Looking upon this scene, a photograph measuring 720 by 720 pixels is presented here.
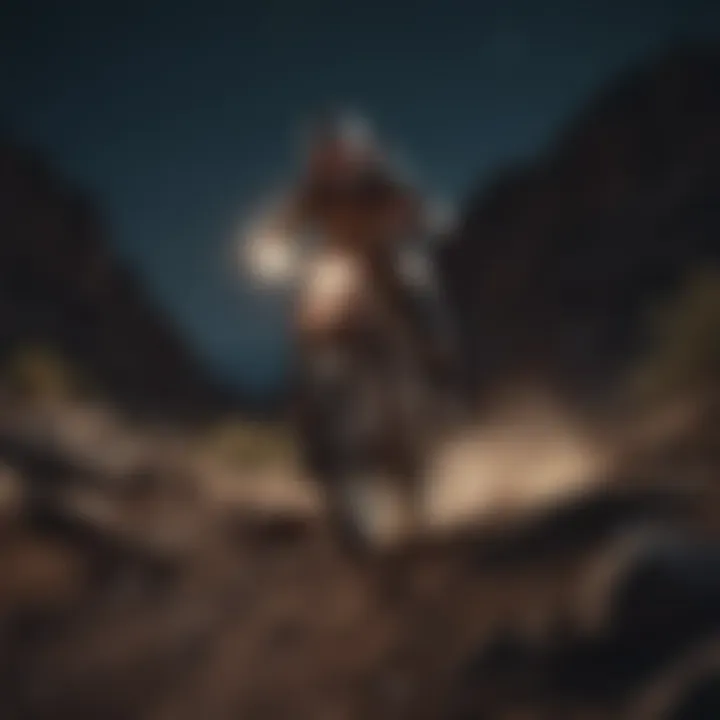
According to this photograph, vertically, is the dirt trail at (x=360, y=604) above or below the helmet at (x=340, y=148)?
below

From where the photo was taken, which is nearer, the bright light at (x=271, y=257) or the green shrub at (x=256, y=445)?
the bright light at (x=271, y=257)

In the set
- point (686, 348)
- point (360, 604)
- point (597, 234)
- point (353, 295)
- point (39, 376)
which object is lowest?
point (360, 604)

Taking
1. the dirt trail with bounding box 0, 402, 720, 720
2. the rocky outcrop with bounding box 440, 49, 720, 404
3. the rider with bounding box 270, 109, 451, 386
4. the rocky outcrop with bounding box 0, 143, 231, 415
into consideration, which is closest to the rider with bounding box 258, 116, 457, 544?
the rider with bounding box 270, 109, 451, 386

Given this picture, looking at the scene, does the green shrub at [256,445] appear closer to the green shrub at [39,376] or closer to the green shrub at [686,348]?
the green shrub at [39,376]

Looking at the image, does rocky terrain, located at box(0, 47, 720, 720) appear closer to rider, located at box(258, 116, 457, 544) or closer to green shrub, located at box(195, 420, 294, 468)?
green shrub, located at box(195, 420, 294, 468)

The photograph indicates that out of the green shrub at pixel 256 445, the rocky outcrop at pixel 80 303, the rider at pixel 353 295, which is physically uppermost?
the rocky outcrop at pixel 80 303

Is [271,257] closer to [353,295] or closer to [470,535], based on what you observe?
[353,295]

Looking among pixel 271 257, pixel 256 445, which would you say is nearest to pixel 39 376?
pixel 256 445

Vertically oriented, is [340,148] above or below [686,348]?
above

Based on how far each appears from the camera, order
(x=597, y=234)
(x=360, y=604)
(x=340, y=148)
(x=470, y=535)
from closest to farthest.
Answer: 1. (x=360, y=604)
2. (x=470, y=535)
3. (x=340, y=148)
4. (x=597, y=234)

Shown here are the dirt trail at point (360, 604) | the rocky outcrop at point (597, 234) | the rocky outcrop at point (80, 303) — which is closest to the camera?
the dirt trail at point (360, 604)

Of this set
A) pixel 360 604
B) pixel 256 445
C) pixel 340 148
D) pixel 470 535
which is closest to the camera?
pixel 360 604

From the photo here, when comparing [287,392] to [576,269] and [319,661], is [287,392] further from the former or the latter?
[576,269]

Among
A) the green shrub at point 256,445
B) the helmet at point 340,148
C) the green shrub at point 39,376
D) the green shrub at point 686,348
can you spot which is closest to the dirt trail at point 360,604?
the green shrub at point 256,445
